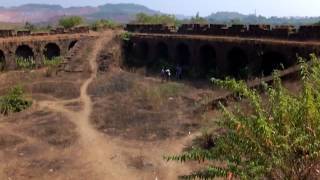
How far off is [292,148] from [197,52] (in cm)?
2396

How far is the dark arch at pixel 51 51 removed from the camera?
34.6 metres

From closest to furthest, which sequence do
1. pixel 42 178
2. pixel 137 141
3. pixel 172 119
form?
pixel 42 178 < pixel 137 141 < pixel 172 119

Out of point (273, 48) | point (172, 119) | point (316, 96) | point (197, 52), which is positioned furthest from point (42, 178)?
point (197, 52)

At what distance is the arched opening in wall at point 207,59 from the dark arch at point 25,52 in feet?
38.9

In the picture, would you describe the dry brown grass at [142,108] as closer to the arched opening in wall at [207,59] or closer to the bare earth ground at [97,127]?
the bare earth ground at [97,127]

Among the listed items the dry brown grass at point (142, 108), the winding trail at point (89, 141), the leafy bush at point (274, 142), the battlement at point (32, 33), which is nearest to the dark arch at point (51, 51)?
the battlement at point (32, 33)

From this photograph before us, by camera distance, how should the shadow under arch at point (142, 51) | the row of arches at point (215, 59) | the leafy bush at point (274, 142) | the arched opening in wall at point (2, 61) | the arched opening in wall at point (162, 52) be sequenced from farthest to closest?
the shadow under arch at point (142, 51) → the arched opening in wall at point (162, 52) → the arched opening in wall at point (2, 61) → the row of arches at point (215, 59) → the leafy bush at point (274, 142)

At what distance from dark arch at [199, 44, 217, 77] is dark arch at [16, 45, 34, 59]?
38.9 ft

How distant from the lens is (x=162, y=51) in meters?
34.8

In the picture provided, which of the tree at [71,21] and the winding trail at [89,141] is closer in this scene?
the winding trail at [89,141]

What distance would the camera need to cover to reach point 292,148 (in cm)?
723

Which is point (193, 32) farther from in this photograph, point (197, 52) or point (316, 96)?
point (316, 96)

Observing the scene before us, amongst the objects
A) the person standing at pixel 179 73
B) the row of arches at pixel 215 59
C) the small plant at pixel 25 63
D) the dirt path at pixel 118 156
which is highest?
the row of arches at pixel 215 59

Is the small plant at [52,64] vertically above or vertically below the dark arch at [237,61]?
below
